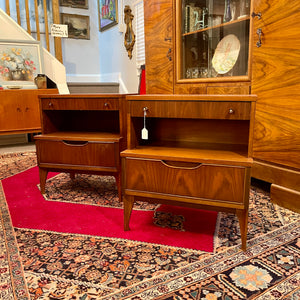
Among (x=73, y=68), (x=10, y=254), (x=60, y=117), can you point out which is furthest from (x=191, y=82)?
(x=73, y=68)

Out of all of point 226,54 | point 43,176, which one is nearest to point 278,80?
point 226,54

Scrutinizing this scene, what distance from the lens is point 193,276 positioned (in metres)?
1.18

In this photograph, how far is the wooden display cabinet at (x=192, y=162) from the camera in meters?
1.33

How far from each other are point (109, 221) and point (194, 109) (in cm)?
80

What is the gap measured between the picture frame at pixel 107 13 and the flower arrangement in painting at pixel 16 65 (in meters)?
1.33

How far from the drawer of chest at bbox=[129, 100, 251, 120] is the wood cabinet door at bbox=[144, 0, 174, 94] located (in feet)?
3.06

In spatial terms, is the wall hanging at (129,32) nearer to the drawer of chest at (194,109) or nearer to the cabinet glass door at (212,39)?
the cabinet glass door at (212,39)

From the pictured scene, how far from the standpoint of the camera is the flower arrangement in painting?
3832mm

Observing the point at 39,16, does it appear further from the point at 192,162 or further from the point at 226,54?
the point at 192,162

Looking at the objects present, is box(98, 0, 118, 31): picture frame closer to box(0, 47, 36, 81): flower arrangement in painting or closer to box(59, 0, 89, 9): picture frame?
box(59, 0, 89, 9): picture frame

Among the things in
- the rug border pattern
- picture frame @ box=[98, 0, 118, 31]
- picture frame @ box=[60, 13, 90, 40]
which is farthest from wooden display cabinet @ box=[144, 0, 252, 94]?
picture frame @ box=[60, 13, 90, 40]

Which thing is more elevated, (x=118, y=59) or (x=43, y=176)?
(x=118, y=59)

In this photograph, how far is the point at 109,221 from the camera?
1.70 m

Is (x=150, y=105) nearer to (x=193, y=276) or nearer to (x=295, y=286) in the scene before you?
(x=193, y=276)
